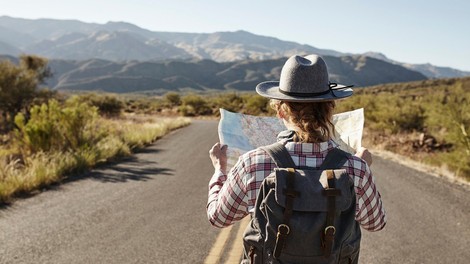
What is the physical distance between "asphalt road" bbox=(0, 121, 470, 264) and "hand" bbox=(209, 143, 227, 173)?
279 cm

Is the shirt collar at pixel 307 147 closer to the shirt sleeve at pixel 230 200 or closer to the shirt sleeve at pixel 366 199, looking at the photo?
the shirt sleeve at pixel 366 199

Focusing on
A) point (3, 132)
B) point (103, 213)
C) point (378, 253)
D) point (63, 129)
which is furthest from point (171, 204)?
point (3, 132)

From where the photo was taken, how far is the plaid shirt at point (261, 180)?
7.52ft

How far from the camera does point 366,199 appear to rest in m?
2.44

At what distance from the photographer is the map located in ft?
9.37

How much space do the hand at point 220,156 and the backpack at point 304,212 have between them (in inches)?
20.5

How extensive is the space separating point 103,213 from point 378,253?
4.13 m

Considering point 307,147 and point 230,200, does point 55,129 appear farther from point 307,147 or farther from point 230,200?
point 307,147

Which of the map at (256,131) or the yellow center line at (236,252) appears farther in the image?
the yellow center line at (236,252)

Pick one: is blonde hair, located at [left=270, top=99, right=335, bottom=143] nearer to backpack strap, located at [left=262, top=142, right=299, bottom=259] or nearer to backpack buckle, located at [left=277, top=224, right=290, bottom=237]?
backpack strap, located at [left=262, top=142, right=299, bottom=259]

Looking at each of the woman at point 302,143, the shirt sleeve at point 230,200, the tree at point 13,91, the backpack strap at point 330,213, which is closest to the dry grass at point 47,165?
the shirt sleeve at point 230,200

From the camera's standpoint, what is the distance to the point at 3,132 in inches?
859

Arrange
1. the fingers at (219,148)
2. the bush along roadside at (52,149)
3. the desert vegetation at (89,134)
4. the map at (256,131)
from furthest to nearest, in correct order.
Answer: the desert vegetation at (89,134) < the bush along roadside at (52,149) < the map at (256,131) < the fingers at (219,148)

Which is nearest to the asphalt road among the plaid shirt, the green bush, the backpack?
the green bush
